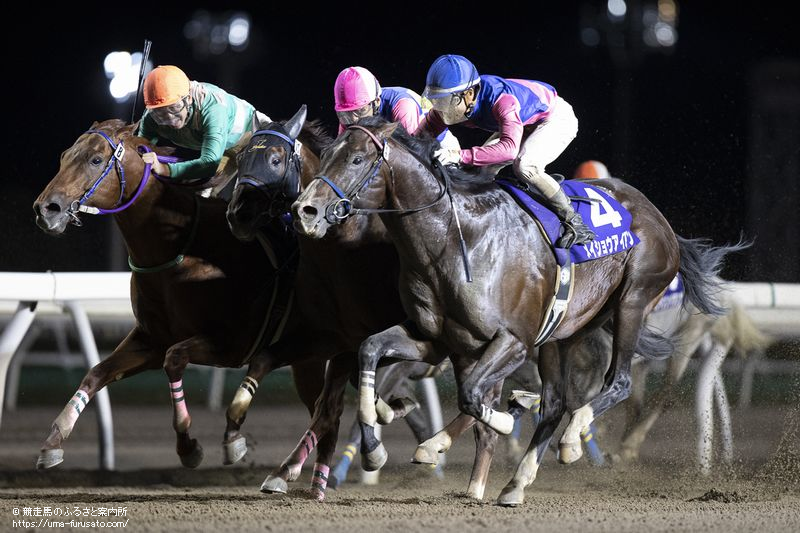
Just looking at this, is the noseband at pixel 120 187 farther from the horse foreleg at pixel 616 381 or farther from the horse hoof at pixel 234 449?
the horse foreleg at pixel 616 381

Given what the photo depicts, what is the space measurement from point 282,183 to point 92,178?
0.68 m

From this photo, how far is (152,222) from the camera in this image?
4.02 meters

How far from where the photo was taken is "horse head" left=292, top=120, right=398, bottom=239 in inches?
136

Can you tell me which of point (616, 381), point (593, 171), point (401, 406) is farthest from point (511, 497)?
point (593, 171)

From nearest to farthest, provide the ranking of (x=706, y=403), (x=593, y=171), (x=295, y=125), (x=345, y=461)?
(x=295, y=125)
(x=345, y=461)
(x=706, y=403)
(x=593, y=171)

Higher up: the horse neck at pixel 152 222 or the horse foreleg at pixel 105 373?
the horse neck at pixel 152 222

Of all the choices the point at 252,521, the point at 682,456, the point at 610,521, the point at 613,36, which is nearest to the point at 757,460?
the point at 682,456

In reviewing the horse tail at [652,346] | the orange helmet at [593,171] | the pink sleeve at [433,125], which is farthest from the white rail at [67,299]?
the orange helmet at [593,171]

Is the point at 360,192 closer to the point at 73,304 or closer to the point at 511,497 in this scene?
the point at 511,497

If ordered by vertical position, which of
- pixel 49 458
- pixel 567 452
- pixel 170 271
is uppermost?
pixel 170 271

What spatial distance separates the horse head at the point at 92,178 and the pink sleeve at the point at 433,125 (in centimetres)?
112

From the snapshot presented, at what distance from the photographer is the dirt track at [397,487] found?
3.52 m

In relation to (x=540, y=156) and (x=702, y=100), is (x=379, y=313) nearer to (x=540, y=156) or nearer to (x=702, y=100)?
(x=540, y=156)

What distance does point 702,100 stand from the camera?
12922 millimetres
